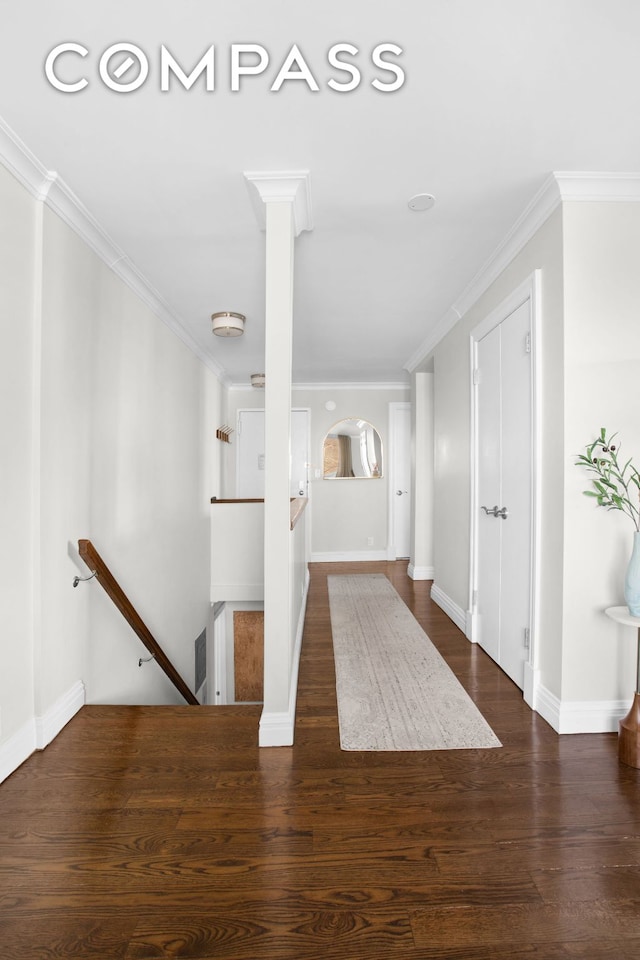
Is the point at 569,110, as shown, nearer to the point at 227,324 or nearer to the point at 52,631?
the point at 227,324

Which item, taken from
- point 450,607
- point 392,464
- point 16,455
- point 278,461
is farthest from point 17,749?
point 392,464

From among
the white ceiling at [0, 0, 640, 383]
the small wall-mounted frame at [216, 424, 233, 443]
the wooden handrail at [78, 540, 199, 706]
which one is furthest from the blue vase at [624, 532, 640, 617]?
the small wall-mounted frame at [216, 424, 233, 443]

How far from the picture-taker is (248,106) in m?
1.72

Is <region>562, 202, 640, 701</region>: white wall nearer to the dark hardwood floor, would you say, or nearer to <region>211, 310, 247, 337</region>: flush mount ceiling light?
the dark hardwood floor

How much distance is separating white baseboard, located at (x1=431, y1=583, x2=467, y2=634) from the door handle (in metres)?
0.93

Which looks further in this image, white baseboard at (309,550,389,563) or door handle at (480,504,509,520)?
white baseboard at (309,550,389,563)

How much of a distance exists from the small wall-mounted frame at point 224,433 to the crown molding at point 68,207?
8.29ft

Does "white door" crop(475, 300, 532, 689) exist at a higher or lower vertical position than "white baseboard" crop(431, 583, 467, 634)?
higher

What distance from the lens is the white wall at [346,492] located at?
673 centimetres

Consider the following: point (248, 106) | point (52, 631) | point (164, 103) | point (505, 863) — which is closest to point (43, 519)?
point (52, 631)

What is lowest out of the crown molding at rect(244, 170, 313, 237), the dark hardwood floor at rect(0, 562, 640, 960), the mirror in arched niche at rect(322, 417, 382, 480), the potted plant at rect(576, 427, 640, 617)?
the dark hardwood floor at rect(0, 562, 640, 960)

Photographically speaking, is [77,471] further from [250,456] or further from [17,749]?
[250,456]

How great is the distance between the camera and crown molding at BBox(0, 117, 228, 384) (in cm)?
190

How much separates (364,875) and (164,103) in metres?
2.58
